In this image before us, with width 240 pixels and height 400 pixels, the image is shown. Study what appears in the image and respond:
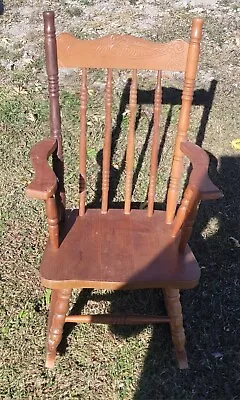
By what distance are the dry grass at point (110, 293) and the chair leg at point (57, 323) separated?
0.08 m

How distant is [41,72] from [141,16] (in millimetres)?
1434

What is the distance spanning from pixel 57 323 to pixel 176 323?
50cm

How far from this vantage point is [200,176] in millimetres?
1767

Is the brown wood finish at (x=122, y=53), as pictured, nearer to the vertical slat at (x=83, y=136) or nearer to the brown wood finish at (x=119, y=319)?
the vertical slat at (x=83, y=136)

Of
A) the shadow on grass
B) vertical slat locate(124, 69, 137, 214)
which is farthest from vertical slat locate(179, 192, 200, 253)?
the shadow on grass

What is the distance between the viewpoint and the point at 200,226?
2.88 metres

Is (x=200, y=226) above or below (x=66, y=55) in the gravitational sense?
below

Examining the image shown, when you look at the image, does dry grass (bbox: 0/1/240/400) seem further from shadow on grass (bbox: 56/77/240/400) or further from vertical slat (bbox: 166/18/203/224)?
vertical slat (bbox: 166/18/203/224)

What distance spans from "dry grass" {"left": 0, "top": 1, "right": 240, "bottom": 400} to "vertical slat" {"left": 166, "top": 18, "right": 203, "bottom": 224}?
60cm

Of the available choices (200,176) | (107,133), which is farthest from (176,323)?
(107,133)

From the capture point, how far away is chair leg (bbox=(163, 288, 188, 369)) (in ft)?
6.75

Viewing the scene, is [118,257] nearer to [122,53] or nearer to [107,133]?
[107,133]

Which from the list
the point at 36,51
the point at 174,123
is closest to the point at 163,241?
the point at 174,123

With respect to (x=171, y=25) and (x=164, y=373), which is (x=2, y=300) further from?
(x=171, y=25)
